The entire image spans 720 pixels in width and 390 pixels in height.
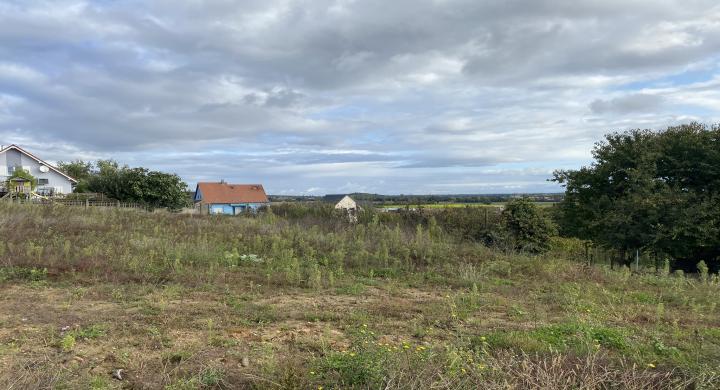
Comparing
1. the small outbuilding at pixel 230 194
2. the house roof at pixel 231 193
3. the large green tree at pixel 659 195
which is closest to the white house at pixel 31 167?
the small outbuilding at pixel 230 194

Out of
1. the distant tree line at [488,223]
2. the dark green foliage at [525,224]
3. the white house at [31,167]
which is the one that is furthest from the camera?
the white house at [31,167]

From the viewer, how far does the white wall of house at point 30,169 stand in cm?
4122

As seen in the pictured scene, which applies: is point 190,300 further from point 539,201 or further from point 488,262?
point 539,201

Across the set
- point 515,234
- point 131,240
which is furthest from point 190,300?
point 515,234

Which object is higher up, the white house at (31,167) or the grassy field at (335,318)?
the white house at (31,167)

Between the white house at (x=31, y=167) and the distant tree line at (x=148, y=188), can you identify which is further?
the white house at (x=31, y=167)

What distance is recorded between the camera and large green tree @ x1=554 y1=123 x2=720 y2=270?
14719 millimetres

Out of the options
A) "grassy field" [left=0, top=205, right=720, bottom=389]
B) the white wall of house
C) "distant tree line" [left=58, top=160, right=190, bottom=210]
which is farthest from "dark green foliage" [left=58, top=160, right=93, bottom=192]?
"grassy field" [left=0, top=205, right=720, bottom=389]

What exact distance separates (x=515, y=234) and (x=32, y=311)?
1142 centimetres

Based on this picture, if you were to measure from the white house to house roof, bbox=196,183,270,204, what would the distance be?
14023 mm

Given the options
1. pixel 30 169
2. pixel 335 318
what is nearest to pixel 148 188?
pixel 30 169

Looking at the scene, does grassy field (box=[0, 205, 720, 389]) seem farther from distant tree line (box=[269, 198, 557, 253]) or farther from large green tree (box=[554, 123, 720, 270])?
large green tree (box=[554, 123, 720, 270])

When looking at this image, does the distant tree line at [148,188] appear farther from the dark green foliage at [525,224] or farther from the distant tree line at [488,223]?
the dark green foliage at [525,224]

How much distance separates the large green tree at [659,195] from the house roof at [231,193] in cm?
4011
